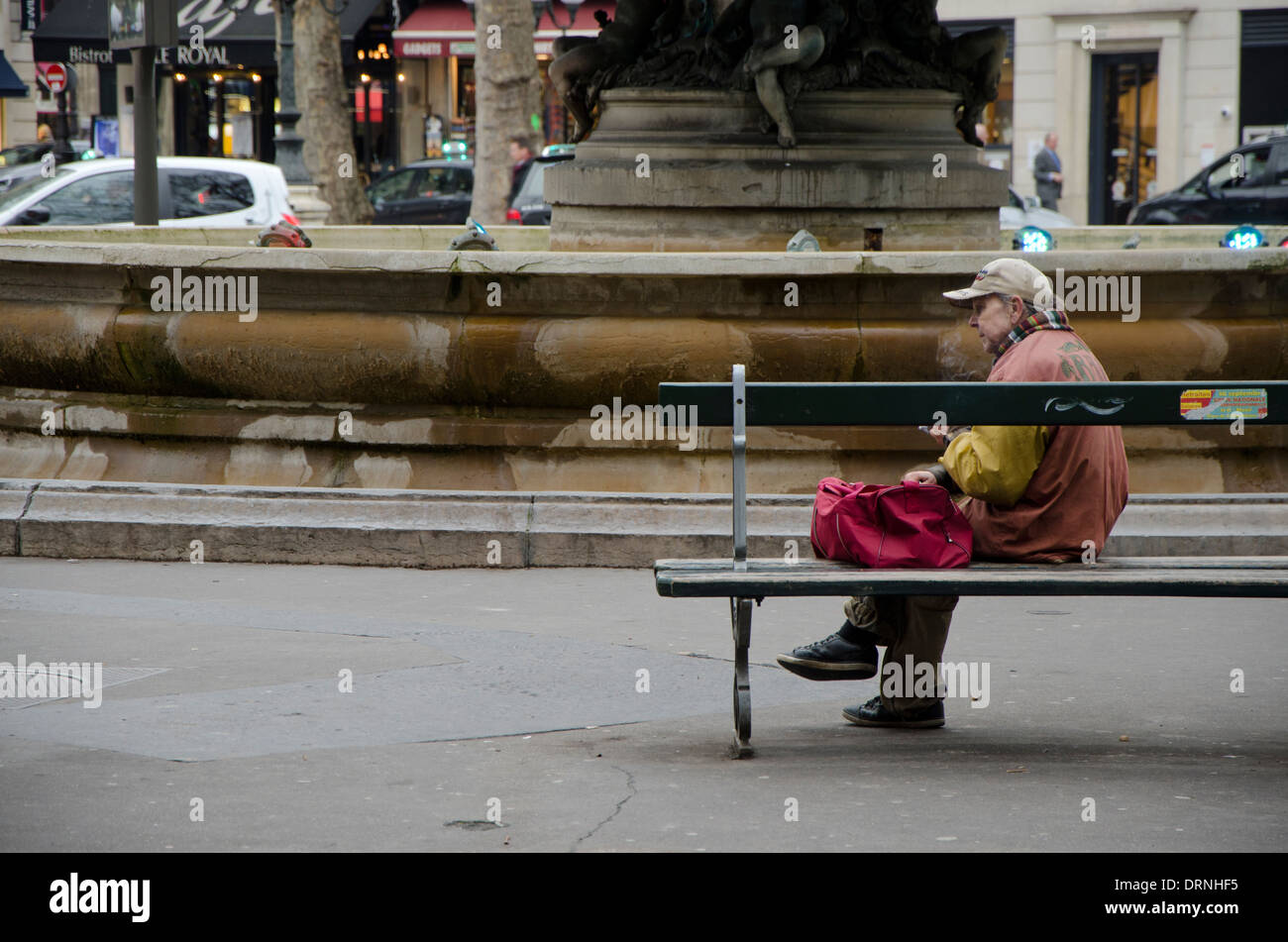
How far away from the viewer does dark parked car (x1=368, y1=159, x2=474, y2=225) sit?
31719 millimetres

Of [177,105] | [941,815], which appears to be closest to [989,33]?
[941,815]

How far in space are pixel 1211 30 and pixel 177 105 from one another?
23.4 metres

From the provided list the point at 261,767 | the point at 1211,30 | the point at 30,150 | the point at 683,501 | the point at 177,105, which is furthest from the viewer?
the point at 177,105

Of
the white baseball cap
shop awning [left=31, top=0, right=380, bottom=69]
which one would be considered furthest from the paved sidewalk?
shop awning [left=31, top=0, right=380, bottom=69]

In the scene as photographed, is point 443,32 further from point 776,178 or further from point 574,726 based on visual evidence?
point 574,726

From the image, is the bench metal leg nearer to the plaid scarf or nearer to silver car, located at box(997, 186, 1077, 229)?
the plaid scarf

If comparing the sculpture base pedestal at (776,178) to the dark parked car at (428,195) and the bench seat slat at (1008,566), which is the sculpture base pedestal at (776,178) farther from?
the dark parked car at (428,195)

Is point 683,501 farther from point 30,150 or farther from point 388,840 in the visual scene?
point 30,150

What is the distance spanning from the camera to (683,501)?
830 cm

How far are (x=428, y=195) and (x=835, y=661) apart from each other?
26998mm

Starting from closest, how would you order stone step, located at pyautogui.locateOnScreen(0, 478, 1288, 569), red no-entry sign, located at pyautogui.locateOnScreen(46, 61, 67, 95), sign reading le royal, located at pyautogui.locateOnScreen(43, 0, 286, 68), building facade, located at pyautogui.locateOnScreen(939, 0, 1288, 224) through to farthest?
1. stone step, located at pyautogui.locateOnScreen(0, 478, 1288, 569)
2. red no-entry sign, located at pyautogui.locateOnScreen(46, 61, 67, 95)
3. building facade, located at pyautogui.locateOnScreen(939, 0, 1288, 224)
4. sign reading le royal, located at pyautogui.locateOnScreen(43, 0, 286, 68)

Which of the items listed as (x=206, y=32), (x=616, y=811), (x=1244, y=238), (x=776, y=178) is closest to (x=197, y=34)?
(x=206, y=32)

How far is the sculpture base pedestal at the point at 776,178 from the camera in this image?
34.4 feet

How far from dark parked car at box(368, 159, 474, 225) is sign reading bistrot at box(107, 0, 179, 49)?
758 inches
